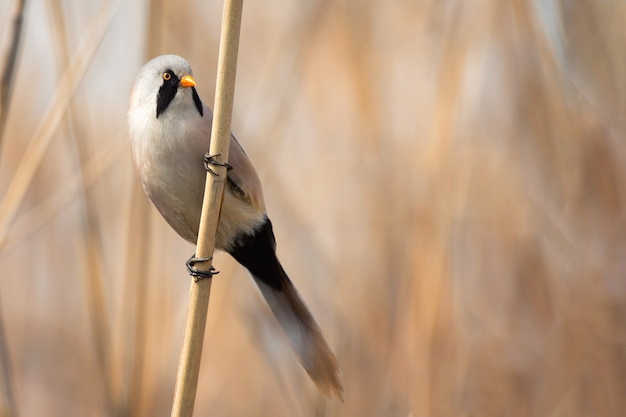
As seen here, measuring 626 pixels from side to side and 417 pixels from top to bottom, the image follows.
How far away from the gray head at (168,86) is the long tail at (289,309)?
1.25 ft

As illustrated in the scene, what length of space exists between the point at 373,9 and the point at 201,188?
1122 mm

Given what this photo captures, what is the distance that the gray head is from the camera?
4.76 feet

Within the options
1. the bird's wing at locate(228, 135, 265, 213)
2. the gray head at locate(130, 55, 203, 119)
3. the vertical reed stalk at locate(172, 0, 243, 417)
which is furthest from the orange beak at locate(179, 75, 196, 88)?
the vertical reed stalk at locate(172, 0, 243, 417)

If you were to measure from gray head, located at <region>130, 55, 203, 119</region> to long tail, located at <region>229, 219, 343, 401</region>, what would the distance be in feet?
1.25

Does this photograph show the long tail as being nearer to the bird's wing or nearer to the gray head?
the bird's wing

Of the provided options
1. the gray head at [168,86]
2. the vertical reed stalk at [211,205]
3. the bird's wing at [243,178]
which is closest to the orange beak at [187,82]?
the gray head at [168,86]

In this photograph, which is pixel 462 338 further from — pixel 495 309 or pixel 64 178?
pixel 64 178

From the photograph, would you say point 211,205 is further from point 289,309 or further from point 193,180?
point 289,309

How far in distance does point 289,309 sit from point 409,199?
27.4 inches

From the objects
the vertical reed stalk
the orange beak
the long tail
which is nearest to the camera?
the vertical reed stalk

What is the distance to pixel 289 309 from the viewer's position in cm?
168

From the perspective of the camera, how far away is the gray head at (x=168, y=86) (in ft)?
4.76

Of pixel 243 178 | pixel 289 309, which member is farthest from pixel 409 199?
pixel 243 178

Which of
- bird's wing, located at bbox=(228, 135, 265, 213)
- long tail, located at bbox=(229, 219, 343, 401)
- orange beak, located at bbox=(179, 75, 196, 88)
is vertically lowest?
long tail, located at bbox=(229, 219, 343, 401)
